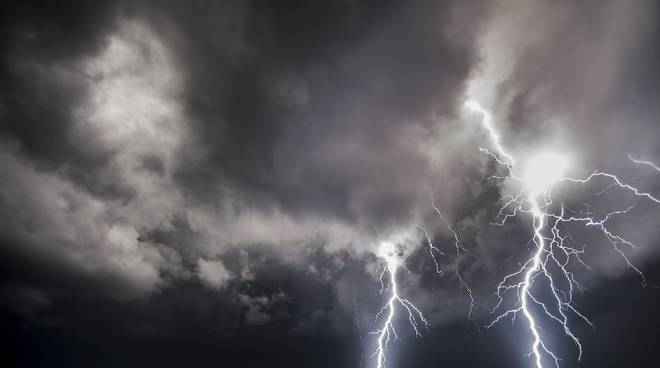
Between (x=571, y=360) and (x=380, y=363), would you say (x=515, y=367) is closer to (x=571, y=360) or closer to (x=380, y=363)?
(x=571, y=360)

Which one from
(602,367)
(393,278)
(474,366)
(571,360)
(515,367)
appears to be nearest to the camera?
(393,278)

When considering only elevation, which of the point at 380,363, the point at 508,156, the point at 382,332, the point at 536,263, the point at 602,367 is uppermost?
the point at 602,367

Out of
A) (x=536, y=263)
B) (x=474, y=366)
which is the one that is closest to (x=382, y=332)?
(x=536, y=263)

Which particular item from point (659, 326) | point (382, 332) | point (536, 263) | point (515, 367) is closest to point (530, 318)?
point (536, 263)

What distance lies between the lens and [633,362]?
12262 centimetres

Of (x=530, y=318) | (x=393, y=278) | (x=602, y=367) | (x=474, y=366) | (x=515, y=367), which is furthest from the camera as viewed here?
(x=474, y=366)

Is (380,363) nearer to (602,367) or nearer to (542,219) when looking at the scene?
(542,219)

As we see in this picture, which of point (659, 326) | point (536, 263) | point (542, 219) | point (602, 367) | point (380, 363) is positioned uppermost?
point (659, 326)

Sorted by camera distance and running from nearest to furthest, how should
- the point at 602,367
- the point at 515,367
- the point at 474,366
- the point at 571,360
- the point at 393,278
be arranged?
the point at 393,278 < the point at 602,367 < the point at 515,367 < the point at 571,360 < the point at 474,366

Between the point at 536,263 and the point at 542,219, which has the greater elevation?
the point at 542,219

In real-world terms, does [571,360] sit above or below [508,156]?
above

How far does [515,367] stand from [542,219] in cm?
18960

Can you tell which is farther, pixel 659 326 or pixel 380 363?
pixel 659 326

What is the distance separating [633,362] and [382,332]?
162 meters
